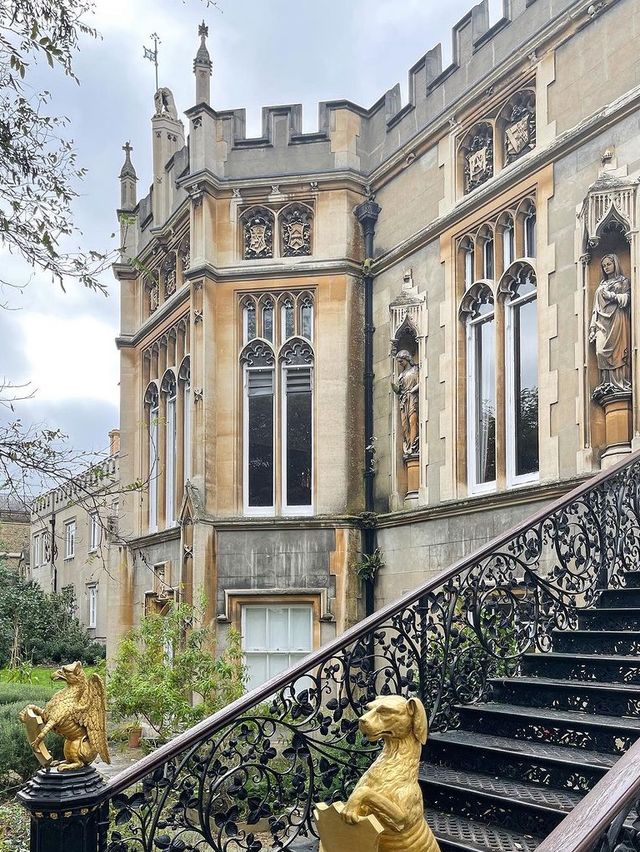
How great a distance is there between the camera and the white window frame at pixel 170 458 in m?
15.7

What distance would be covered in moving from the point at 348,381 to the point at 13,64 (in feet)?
26.4

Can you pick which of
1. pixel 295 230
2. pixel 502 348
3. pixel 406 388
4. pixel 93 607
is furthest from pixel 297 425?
pixel 93 607

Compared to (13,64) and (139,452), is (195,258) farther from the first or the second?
(13,64)

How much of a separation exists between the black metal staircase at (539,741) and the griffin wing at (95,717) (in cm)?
194

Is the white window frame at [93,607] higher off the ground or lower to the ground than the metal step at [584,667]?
lower

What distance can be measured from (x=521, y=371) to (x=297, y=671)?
251 inches

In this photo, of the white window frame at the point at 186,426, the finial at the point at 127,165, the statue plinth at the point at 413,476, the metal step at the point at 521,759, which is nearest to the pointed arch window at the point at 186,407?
the white window frame at the point at 186,426

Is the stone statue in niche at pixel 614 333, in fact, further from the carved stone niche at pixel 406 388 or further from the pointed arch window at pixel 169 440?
the pointed arch window at pixel 169 440

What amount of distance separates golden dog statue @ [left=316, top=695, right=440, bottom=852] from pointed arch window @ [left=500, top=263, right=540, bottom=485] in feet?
21.6

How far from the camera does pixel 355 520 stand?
12.9m

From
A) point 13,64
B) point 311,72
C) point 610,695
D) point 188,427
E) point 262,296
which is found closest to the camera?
point 610,695

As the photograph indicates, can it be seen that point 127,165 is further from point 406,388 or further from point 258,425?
point 406,388


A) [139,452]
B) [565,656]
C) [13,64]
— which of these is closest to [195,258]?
[139,452]

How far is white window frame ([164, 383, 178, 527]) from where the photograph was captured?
51.5 feet
